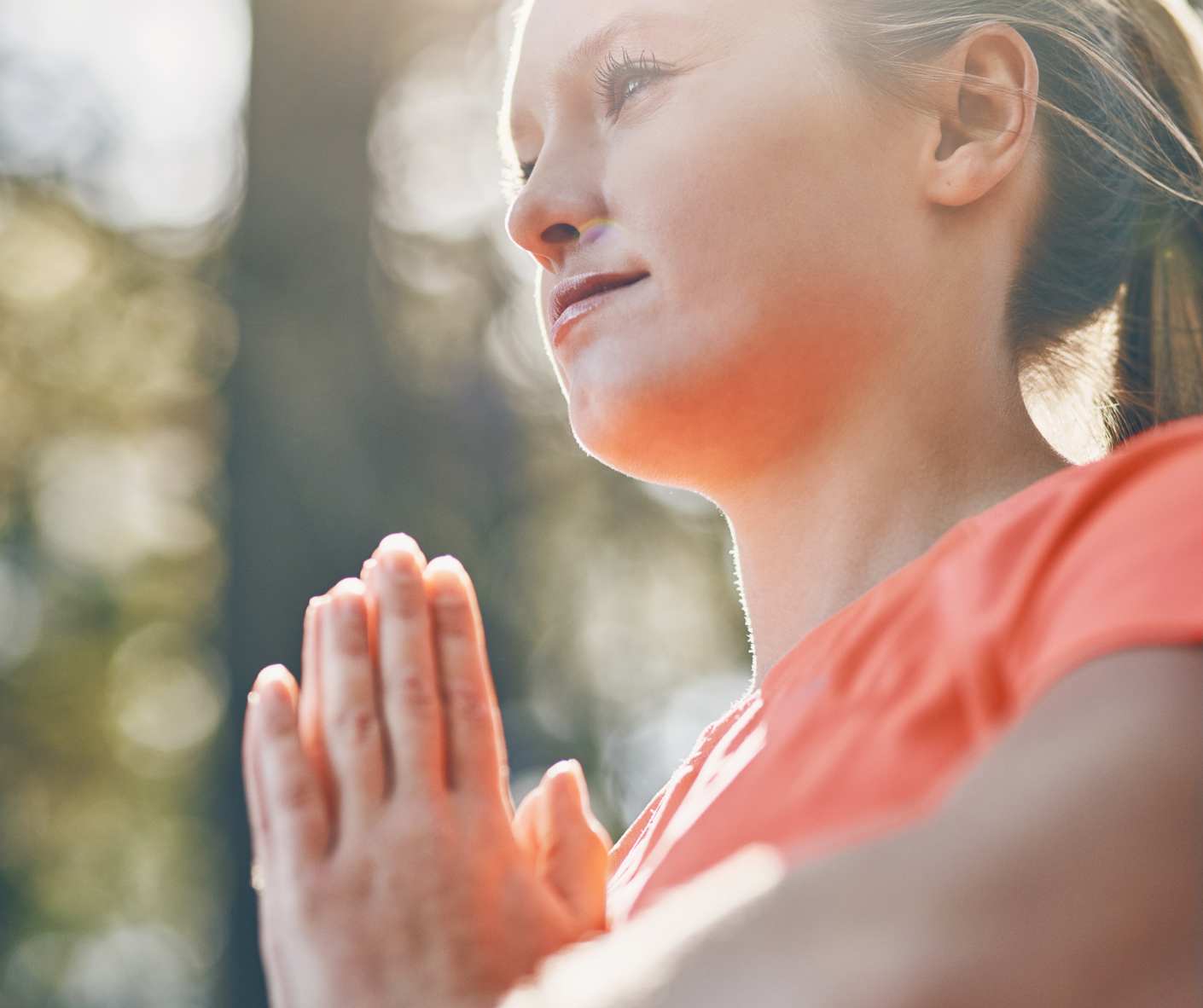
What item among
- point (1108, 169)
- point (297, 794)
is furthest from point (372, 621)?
point (1108, 169)

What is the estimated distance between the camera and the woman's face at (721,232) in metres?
1.48

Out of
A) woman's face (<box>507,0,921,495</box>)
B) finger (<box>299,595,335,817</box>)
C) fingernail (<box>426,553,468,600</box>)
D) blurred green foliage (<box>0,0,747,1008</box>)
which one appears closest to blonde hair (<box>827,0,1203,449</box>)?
woman's face (<box>507,0,921,495</box>)


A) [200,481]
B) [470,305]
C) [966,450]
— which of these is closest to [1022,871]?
[966,450]

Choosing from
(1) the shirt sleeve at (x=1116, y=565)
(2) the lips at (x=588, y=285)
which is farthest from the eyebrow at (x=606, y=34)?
(1) the shirt sleeve at (x=1116, y=565)

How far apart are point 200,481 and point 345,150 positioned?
2739 millimetres

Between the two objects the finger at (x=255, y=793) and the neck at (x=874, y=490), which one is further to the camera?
the neck at (x=874, y=490)

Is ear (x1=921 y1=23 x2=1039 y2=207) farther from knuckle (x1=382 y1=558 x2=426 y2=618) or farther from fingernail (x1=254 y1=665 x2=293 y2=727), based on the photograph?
fingernail (x1=254 y1=665 x2=293 y2=727)

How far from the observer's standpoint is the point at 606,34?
1622 mm

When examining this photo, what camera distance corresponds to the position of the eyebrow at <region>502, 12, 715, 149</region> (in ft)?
5.22

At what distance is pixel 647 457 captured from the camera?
156cm

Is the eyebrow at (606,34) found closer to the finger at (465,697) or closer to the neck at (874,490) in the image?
the neck at (874,490)

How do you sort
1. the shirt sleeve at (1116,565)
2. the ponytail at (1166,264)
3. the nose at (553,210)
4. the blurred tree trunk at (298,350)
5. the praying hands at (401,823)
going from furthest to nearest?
the blurred tree trunk at (298,350), the ponytail at (1166,264), the nose at (553,210), the praying hands at (401,823), the shirt sleeve at (1116,565)

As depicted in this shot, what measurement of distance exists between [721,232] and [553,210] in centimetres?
19

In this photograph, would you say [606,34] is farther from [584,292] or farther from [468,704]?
[468,704]
